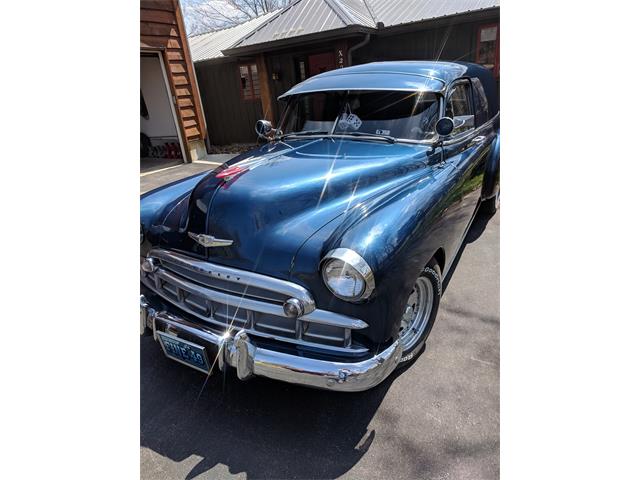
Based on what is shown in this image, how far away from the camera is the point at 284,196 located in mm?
2191

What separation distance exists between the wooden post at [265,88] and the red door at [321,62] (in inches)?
45.8

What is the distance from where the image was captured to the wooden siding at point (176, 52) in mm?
8453

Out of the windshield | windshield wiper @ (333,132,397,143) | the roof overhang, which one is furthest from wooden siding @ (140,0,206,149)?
windshield wiper @ (333,132,397,143)

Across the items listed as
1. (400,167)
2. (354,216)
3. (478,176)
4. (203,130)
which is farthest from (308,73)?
(354,216)

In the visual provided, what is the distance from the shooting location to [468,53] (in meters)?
7.98

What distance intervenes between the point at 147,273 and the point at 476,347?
7.56ft

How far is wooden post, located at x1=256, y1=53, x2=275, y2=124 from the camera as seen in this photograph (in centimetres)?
Answer: 944

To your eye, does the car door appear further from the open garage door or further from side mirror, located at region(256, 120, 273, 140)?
the open garage door

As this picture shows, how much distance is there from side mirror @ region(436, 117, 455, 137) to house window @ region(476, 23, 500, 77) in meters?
6.37

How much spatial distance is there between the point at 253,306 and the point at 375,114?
1.90 m

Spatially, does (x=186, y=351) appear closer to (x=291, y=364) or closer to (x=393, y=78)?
(x=291, y=364)

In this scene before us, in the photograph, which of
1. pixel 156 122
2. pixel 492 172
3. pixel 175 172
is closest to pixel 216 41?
pixel 156 122

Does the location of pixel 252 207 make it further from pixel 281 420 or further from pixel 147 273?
pixel 281 420

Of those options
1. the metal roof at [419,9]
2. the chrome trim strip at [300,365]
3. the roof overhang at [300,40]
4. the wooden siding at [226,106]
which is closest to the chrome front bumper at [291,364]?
the chrome trim strip at [300,365]
